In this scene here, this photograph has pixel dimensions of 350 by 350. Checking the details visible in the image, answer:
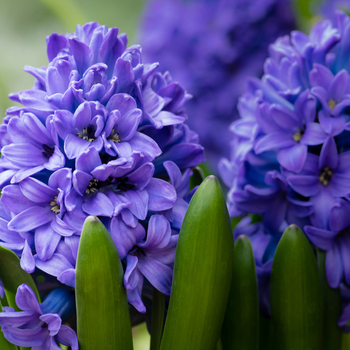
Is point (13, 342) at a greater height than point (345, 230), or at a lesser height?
lesser

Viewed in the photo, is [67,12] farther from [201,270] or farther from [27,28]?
[201,270]

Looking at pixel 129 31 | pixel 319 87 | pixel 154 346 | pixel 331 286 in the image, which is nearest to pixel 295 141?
pixel 319 87

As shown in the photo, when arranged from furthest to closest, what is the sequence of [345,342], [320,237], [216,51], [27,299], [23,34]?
1. [23,34]
2. [216,51]
3. [345,342]
4. [320,237]
5. [27,299]

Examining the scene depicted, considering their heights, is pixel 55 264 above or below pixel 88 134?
below

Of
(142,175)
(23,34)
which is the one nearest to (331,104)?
(142,175)

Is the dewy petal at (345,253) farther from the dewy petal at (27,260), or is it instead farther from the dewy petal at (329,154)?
the dewy petal at (27,260)

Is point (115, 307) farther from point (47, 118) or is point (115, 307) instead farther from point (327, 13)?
point (327, 13)
